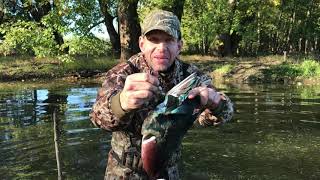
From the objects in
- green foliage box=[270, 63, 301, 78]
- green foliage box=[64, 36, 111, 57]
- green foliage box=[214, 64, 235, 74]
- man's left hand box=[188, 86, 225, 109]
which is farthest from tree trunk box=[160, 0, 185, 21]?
man's left hand box=[188, 86, 225, 109]

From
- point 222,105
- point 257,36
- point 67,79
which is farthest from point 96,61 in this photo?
point 222,105

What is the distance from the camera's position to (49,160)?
1111 centimetres

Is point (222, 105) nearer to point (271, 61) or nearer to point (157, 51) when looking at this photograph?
point (157, 51)

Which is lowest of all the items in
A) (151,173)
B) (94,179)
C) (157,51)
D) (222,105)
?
(94,179)

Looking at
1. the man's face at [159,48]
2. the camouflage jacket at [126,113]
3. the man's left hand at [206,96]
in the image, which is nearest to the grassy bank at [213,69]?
the camouflage jacket at [126,113]

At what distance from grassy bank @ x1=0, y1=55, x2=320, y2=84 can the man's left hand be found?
25.2 metres

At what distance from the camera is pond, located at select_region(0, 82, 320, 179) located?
399 inches

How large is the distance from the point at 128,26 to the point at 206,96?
1099 inches

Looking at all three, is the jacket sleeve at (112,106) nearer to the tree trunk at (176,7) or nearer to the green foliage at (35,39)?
the green foliage at (35,39)

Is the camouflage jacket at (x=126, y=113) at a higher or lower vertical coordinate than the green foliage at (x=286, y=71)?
higher

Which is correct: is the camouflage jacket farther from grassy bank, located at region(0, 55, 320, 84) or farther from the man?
grassy bank, located at region(0, 55, 320, 84)

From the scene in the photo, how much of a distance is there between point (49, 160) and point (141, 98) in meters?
8.23

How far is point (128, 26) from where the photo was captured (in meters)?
31.2

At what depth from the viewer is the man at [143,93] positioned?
3377 millimetres
